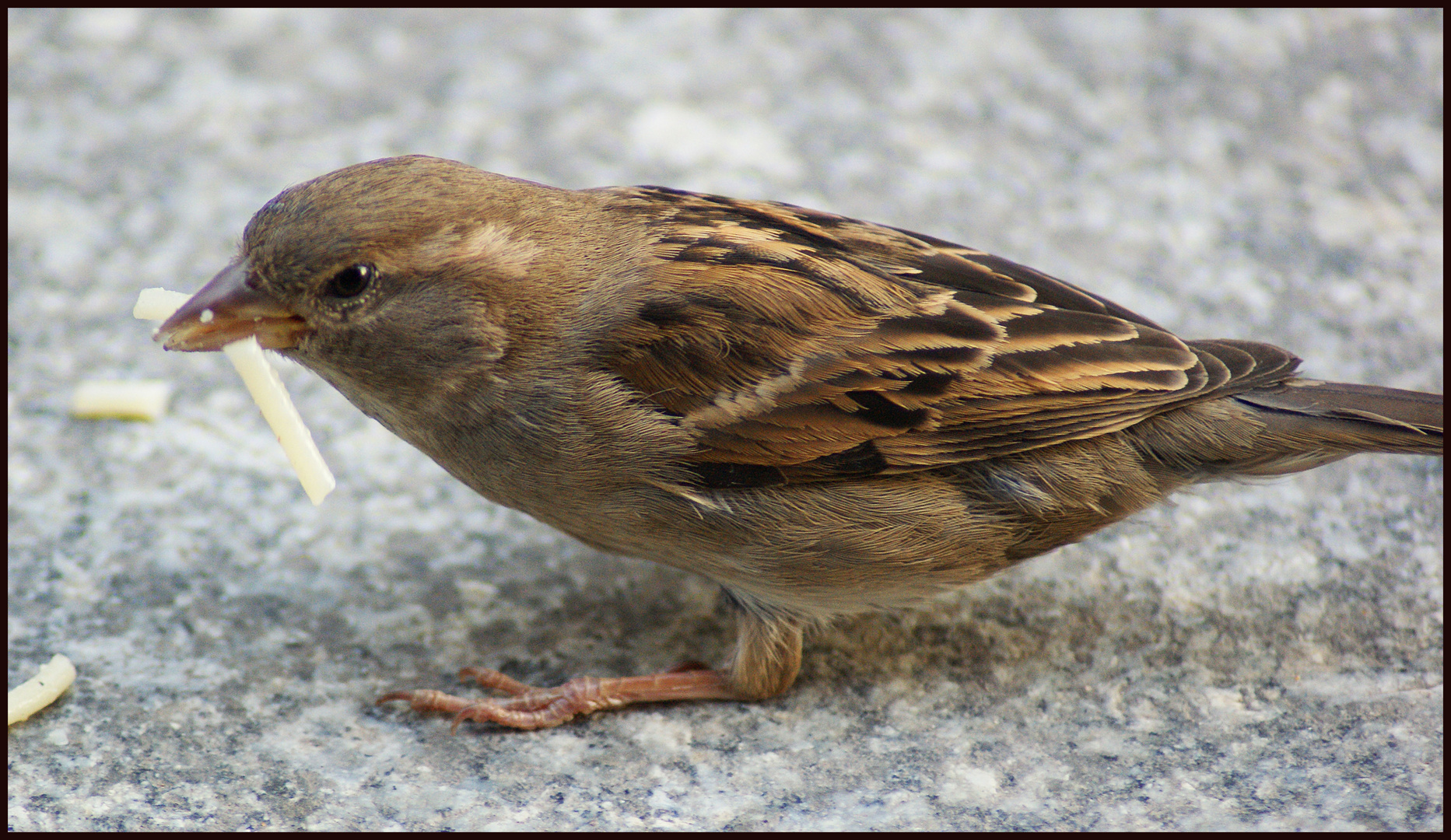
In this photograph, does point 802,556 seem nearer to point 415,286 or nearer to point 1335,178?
point 415,286

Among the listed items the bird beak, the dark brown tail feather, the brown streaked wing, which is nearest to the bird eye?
the bird beak

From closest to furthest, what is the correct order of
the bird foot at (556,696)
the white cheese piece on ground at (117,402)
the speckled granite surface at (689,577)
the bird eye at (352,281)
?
the bird eye at (352,281), the speckled granite surface at (689,577), the bird foot at (556,696), the white cheese piece on ground at (117,402)

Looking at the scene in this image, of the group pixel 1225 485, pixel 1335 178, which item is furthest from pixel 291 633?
pixel 1335 178

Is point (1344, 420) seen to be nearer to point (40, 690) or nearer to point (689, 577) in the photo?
point (689, 577)

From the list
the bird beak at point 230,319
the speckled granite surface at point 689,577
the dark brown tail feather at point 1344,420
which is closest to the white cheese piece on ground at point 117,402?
the speckled granite surface at point 689,577

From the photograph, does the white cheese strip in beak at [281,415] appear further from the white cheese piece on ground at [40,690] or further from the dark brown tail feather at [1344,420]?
the dark brown tail feather at [1344,420]

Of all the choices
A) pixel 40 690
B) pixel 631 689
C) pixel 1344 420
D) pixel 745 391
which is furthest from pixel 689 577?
pixel 1344 420
